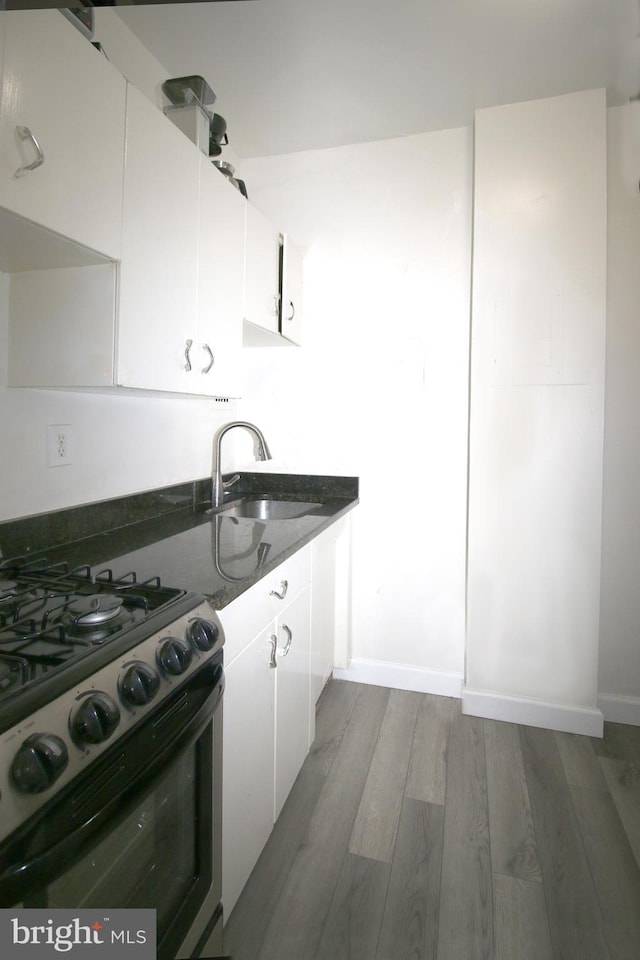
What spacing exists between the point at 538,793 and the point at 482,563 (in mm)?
824

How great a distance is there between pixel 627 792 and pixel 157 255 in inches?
85.2

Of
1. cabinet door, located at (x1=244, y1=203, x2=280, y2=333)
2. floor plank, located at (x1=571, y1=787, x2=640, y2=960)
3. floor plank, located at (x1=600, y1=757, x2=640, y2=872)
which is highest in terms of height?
cabinet door, located at (x1=244, y1=203, x2=280, y2=333)

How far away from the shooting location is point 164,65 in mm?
1845

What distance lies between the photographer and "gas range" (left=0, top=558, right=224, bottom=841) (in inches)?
24.0

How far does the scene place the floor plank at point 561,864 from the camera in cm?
120

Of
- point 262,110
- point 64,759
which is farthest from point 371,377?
point 64,759

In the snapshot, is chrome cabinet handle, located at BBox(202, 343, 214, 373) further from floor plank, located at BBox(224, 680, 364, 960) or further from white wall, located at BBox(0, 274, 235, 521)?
floor plank, located at BBox(224, 680, 364, 960)

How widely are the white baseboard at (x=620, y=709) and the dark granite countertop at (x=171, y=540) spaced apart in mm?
1346

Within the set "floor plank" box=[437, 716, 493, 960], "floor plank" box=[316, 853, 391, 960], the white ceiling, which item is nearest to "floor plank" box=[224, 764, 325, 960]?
"floor plank" box=[316, 853, 391, 960]

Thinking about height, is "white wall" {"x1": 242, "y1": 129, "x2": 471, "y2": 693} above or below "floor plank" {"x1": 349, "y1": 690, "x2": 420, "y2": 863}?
above

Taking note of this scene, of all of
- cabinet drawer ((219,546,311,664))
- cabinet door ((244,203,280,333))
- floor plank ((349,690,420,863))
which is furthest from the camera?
cabinet door ((244,203,280,333))

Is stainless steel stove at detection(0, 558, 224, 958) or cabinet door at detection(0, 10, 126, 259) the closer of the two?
stainless steel stove at detection(0, 558, 224, 958)

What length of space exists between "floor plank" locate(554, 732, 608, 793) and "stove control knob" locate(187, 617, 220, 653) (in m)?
1.49

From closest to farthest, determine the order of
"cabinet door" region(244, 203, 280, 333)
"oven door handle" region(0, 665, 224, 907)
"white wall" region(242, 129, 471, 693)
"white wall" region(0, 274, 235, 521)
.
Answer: "oven door handle" region(0, 665, 224, 907) < "white wall" region(0, 274, 235, 521) < "cabinet door" region(244, 203, 280, 333) < "white wall" region(242, 129, 471, 693)
